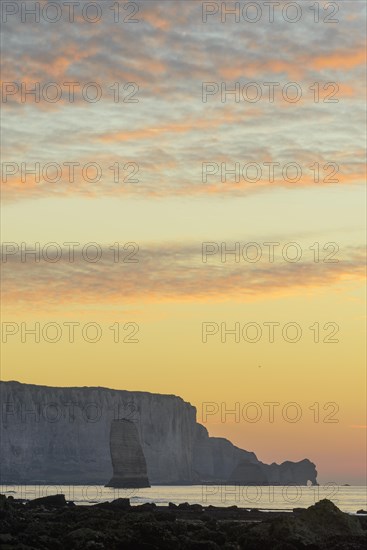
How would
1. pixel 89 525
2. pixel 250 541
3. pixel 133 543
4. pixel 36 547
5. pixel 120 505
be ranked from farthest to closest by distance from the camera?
pixel 120 505
pixel 89 525
pixel 250 541
pixel 133 543
pixel 36 547

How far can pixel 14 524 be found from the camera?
49.5 metres

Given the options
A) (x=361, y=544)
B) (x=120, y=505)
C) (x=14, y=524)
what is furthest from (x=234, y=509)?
(x=361, y=544)

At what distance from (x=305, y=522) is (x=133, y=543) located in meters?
9.73

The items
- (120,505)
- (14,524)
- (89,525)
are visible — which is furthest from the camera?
(120,505)

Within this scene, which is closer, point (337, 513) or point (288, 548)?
point (288, 548)

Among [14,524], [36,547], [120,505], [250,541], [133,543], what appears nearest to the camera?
[36,547]

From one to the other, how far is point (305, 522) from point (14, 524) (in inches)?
496

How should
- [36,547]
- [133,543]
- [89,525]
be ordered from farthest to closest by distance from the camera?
[89,525]
[133,543]
[36,547]

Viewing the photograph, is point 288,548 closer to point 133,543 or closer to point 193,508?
point 133,543

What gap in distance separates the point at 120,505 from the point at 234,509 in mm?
8025

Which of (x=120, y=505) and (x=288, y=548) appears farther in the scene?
(x=120, y=505)

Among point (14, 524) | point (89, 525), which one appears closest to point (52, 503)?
point (14, 524)

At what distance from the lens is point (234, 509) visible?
80.6 m

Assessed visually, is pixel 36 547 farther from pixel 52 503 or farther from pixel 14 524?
pixel 52 503
